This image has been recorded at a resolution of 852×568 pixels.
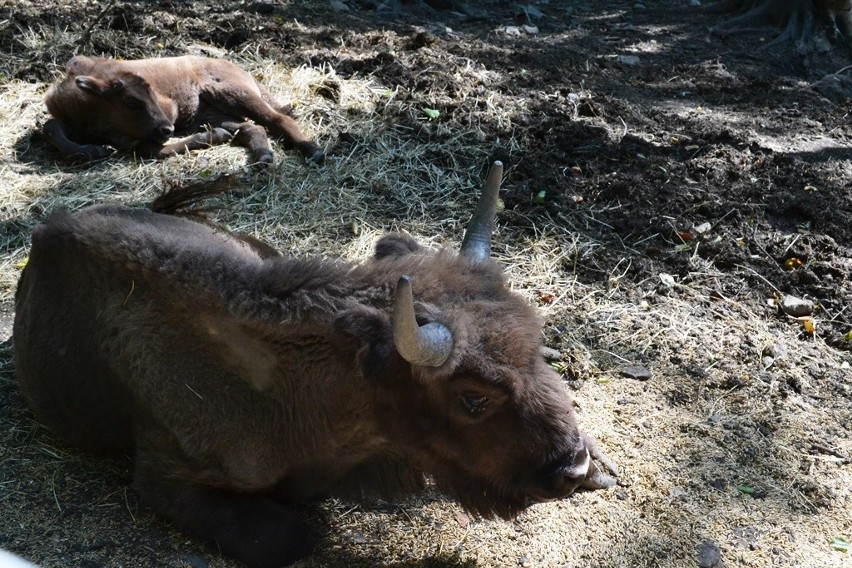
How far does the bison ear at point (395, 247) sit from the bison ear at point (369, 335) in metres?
0.71

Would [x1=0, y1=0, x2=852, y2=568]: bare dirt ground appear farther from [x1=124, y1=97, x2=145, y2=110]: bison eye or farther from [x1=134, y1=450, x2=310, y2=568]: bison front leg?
[x1=124, y1=97, x2=145, y2=110]: bison eye

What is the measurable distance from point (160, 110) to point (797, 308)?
234 inches

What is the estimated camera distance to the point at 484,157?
25.9 feet

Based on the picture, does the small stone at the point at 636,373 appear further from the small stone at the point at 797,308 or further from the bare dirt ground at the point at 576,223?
the small stone at the point at 797,308

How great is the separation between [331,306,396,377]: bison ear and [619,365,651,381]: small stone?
2451 mm

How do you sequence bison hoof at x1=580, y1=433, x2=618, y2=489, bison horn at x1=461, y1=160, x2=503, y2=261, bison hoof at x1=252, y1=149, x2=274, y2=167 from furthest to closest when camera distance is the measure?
1. bison hoof at x1=252, y1=149, x2=274, y2=167
2. bison horn at x1=461, y1=160, x2=503, y2=261
3. bison hoof at x1=580, y1=433, x2=618, y2=489

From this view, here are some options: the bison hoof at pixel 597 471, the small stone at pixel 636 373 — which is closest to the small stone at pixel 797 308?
the small stone at pixel 636 373

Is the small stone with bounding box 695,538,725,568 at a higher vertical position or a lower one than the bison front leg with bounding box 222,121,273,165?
lower

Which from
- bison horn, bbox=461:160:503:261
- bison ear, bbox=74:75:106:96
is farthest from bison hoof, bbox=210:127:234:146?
bison horn, bbox=461:160:503:261

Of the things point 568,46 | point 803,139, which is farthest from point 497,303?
point 568,46

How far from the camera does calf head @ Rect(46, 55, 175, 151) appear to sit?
8.18 metres

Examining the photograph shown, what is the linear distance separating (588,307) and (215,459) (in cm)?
319

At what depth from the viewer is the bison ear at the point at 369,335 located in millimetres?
3828

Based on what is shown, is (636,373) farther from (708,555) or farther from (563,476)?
(563,476)
